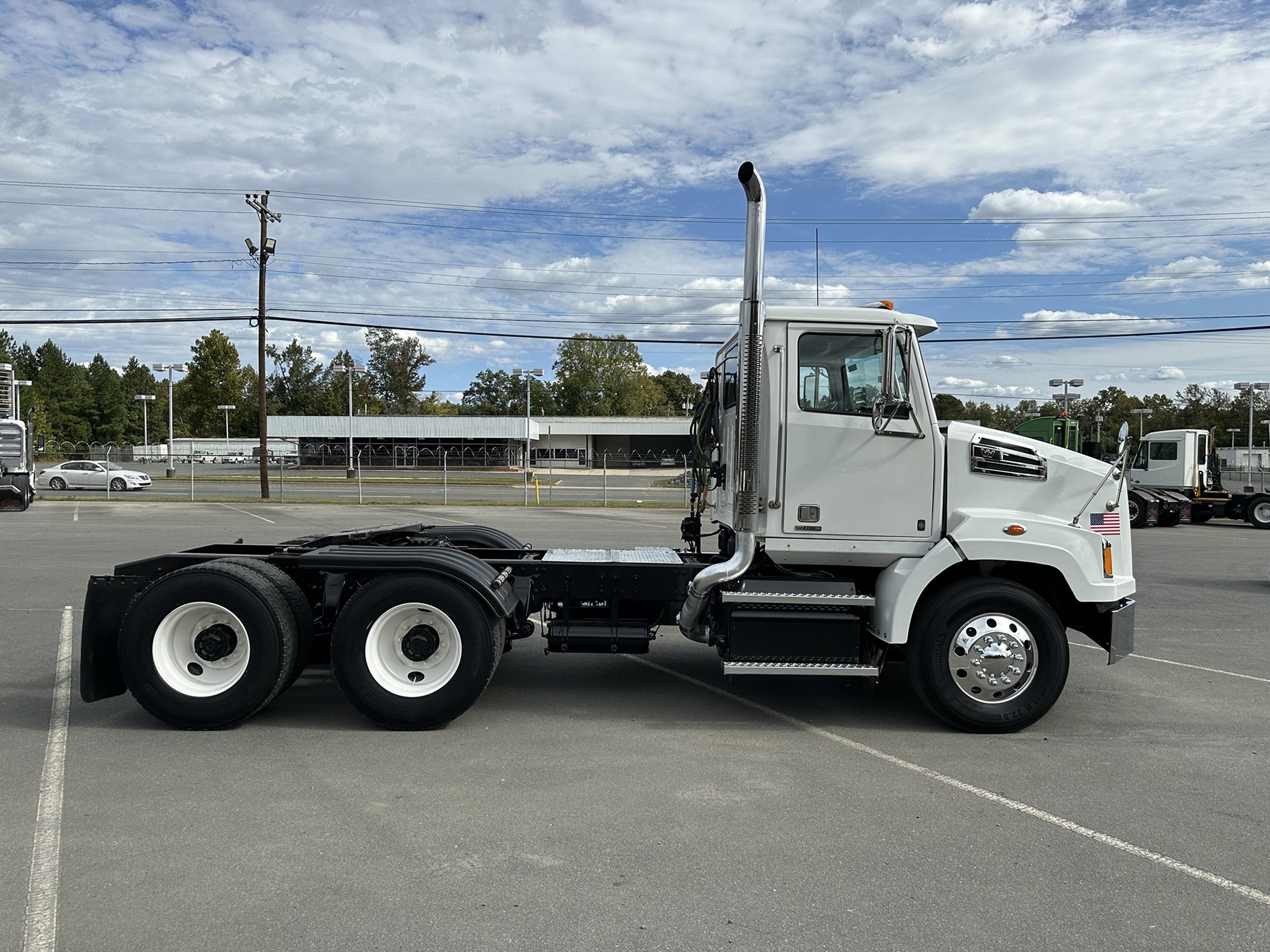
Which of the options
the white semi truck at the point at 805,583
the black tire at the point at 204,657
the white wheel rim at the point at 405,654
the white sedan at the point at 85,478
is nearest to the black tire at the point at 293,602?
the white semi truck at the point at 805,583

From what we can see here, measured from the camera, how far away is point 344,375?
118375 millimetres

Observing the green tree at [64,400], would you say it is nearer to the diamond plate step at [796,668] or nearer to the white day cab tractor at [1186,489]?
the white day cab tractor at [1186,489]

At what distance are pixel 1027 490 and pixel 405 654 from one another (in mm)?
4234

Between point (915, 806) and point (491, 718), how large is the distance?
2.82 meters

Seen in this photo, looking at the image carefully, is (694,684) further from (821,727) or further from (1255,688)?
(1255,688)

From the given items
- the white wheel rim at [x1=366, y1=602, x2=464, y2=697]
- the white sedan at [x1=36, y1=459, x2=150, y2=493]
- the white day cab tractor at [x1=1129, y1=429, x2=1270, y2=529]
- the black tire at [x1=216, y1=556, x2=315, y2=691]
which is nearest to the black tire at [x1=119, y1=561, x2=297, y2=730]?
the black tire at [x1=216, y1=556, x2=315, y2=691]

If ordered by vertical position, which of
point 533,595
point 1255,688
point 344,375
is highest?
point 344,375

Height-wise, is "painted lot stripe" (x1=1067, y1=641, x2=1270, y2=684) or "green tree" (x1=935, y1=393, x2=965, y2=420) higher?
"green tree" (x1=935, y1=393, x2=965, y2=420)

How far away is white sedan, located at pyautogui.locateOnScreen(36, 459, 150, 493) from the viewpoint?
36812mm

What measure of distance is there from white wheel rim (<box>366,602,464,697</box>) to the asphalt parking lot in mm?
333

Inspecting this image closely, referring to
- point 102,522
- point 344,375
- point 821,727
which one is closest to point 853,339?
point 821,727

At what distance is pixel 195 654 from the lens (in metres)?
5.91

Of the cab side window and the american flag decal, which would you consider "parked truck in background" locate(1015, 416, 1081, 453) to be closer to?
the american flag decal

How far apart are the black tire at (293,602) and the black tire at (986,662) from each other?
3.99 metres
